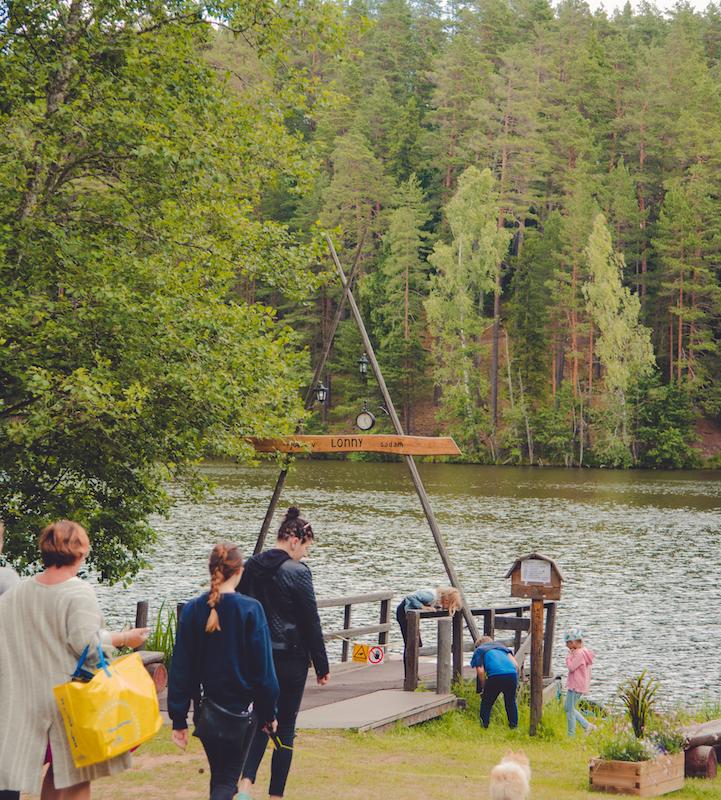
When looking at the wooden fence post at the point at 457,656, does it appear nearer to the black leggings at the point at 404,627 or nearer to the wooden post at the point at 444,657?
the black leggings at the point at 404,627

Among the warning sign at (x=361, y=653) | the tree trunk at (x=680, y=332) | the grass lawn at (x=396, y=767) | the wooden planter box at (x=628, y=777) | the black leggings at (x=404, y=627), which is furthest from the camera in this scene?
the tree trunk at (x=680, y=332)

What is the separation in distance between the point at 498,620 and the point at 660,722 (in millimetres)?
4941

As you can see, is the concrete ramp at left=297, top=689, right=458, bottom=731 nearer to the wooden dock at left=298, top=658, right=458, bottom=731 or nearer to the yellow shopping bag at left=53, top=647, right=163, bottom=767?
the wooden dock at left=298, top=658, right=458, bottom=731

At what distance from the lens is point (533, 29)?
109 m

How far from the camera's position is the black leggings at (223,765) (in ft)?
18.1

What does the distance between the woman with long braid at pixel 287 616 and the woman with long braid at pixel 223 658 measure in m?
0.82

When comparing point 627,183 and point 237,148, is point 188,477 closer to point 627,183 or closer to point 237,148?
point 237,148

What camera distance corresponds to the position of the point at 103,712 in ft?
15.9

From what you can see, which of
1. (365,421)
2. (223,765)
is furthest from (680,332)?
(223,765)

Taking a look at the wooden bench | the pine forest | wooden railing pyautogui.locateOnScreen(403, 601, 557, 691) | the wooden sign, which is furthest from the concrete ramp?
the pine forest

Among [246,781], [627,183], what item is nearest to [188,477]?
[246,781]

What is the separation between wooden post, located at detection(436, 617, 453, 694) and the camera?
11516 mm

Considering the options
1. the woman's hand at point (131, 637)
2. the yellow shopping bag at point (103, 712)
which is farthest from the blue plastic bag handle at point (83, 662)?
the woman's hand at point (131, 637)

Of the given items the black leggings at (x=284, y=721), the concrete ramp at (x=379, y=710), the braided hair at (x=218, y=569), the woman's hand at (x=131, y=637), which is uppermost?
the braided hair at (x=218, y=569)
